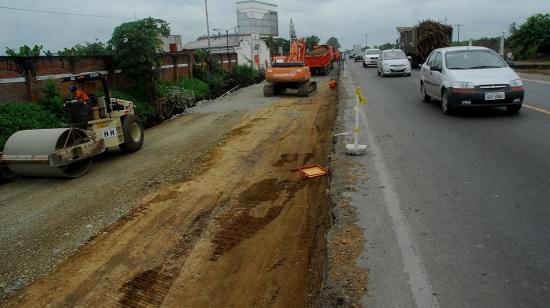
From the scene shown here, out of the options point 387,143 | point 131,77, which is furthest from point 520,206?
point 131,77

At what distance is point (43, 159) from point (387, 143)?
689cm

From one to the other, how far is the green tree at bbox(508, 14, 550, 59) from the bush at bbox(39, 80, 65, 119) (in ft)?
120

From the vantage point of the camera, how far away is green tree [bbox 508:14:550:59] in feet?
123

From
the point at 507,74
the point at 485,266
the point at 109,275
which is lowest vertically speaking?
the point at 109,275

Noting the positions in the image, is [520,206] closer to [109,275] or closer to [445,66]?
[109,275]

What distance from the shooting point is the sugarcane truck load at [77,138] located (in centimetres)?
956

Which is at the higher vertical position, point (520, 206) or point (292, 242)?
point (520, 206)

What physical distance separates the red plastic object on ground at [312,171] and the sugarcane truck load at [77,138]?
185 inches

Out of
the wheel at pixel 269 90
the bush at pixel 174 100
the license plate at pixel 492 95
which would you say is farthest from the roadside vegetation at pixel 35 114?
the license plate at pixel 492 95

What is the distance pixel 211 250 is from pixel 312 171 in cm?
343

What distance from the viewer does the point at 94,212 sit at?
25.2 feet

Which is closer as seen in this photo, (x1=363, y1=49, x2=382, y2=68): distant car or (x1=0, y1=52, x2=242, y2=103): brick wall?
(x1=0, y1=52, x2=242, y2=103): brick wall

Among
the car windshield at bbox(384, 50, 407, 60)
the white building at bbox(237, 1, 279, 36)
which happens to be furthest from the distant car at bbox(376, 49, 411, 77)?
the white building at bbox(237, 1, 279, 36)

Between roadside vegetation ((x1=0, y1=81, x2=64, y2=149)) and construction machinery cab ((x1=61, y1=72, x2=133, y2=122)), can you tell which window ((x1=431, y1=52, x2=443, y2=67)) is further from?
roadside vegetation ((x1=0, y1=81, x2=64, y2=149))
